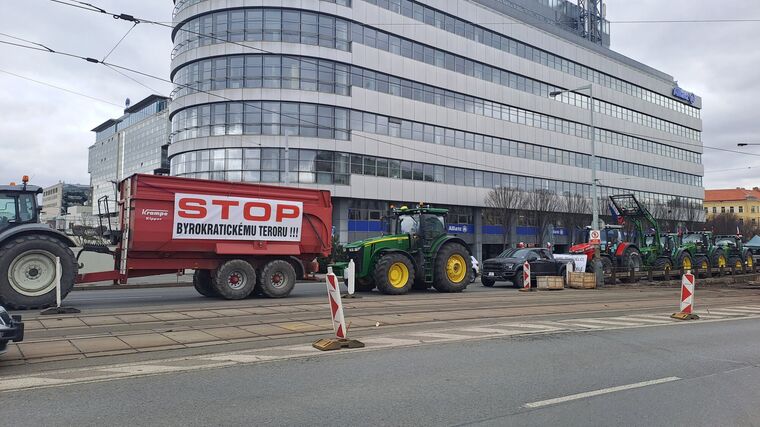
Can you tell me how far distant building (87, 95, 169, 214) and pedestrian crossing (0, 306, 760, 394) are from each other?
75.7 meters

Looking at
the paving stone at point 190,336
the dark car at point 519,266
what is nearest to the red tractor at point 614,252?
the dark car at point 519,266

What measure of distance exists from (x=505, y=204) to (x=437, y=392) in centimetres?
4073

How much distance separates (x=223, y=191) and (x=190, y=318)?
4355 millimetres

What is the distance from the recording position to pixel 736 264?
29.5 meters

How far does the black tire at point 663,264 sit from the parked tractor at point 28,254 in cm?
2408

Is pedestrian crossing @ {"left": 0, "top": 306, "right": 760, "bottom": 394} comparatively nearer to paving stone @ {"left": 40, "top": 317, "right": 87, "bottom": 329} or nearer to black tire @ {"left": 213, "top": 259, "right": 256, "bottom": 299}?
paving stone @ {"left": 40, "top": 317, "right": 87, "bottom": 329}

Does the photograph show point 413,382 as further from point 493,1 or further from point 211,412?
point 493,1

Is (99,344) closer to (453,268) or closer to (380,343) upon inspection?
(380,343)

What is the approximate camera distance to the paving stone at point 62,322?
9.20 metres

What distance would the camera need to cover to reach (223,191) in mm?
13898

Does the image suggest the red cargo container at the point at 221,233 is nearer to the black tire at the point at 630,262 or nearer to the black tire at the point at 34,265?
the black tire at the point at 34,265

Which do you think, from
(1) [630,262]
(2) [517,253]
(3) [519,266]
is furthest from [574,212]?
(3) [519,266]

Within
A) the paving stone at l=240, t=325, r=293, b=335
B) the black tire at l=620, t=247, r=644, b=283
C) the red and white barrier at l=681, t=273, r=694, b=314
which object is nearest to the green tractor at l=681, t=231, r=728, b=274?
the black tire at l=620, t=247, r=644, b=283

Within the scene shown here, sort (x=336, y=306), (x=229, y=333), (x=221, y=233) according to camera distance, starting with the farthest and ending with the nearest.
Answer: (x=221, y=233)
(x=229, y=333)
(x=336, y=306)
